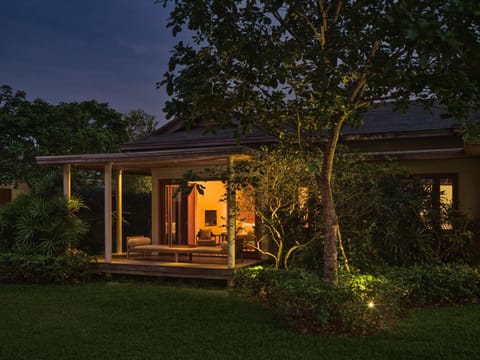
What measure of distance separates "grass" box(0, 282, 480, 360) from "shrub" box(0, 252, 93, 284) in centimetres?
160

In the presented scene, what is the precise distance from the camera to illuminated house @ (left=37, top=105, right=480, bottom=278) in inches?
422

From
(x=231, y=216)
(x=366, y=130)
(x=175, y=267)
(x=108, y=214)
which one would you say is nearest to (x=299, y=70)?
(x=231, y=216)

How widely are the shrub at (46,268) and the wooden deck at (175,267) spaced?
551 mm

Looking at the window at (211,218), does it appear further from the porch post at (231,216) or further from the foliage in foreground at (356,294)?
the foliage in foreground at (356,294)

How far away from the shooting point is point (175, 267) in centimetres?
1127

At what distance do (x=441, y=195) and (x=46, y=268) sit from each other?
909 centimetres

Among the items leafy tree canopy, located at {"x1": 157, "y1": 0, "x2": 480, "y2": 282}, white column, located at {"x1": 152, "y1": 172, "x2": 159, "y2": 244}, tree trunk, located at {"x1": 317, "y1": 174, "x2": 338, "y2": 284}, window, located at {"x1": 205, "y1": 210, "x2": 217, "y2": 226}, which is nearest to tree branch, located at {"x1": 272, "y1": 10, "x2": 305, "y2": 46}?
leafy tree canopy, located at {"x1": 157, "y1": 0, "x2": 480, "y2": 282}

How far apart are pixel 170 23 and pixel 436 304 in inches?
255

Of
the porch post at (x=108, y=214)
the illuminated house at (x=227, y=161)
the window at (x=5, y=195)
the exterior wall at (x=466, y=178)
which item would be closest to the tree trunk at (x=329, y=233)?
the illuminated house at (x=227, y=161)

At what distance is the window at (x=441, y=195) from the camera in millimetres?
10148

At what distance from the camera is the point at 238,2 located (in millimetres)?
6930

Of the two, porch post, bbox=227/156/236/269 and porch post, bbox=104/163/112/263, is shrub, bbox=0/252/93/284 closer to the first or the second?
porch post, bbox=104/163/112/263

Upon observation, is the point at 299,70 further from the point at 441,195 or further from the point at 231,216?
the point at 441,195

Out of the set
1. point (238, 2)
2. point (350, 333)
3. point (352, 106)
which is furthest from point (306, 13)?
point (350, 333)
